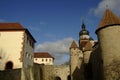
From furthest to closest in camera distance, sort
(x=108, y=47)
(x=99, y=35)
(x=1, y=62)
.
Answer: (x=1, y=62) < (x=99, y=35) < (x=108, y=47)

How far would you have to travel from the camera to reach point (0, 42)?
26344mm

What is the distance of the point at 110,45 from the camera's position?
65.2ft

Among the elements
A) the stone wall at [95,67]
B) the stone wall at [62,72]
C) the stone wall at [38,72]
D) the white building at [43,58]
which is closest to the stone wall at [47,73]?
the stone wall at [38,72]

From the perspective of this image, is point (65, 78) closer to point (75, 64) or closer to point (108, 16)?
point (75, 64)

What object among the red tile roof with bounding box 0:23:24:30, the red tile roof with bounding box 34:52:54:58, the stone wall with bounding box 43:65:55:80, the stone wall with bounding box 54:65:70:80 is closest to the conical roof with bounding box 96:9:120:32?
the stone wall with bounding box 43:65:55:80

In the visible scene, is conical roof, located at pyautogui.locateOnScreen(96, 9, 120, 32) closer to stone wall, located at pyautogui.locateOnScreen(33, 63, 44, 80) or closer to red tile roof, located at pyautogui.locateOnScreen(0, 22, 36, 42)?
stone wall, located at pyautogui.locateOnScreen(33, 63, 44, 80)

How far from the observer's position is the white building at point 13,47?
83.5 ft

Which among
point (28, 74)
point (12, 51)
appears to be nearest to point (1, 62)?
point (12, 51)

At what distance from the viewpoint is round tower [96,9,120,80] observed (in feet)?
63.1

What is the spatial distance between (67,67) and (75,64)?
9.31 ft

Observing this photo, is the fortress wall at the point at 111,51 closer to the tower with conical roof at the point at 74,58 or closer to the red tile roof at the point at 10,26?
the red tile roof at the point at 10,26

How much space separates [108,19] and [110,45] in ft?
11.2

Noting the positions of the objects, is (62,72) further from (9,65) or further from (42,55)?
(42,55)

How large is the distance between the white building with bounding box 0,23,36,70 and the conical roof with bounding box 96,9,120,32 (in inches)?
438
